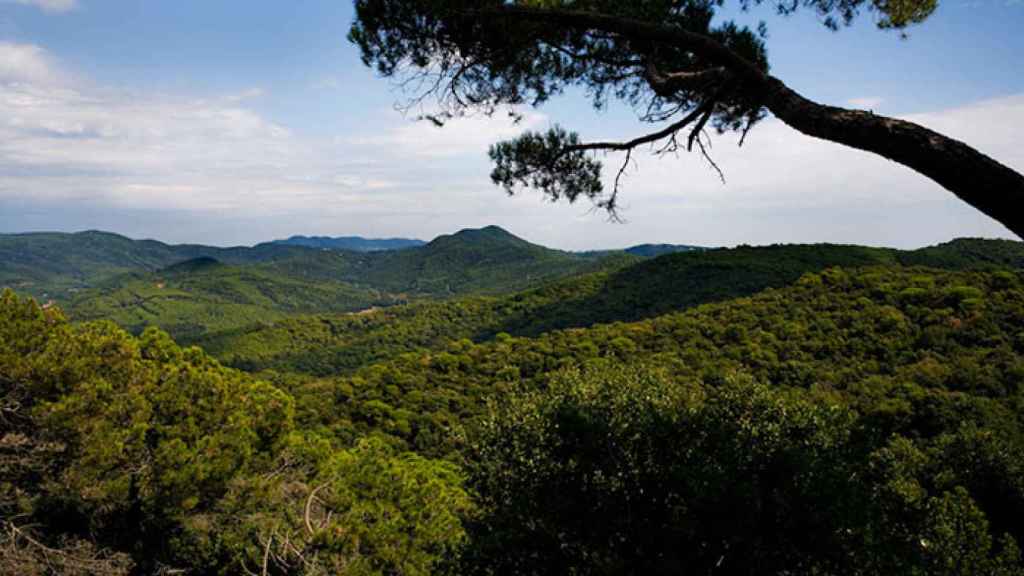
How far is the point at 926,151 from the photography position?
2.87 m

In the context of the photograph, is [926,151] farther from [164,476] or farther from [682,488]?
[164,476]

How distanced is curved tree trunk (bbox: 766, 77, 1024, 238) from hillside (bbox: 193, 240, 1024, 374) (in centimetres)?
4889

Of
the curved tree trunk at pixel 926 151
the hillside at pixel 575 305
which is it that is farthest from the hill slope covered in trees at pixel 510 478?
the hillside at pixel 575 305

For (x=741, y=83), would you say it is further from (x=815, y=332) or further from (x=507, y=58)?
(x=815, y=332)

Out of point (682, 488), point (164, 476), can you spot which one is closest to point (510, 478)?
point (682, 488)

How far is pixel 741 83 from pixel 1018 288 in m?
35.7

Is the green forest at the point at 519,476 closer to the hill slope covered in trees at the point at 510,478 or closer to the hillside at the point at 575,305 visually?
the hill slope covered in trees at the point at 510,478

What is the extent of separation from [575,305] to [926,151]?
73.2 meters

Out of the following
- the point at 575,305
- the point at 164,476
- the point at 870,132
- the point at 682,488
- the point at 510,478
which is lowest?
the point at 575,305

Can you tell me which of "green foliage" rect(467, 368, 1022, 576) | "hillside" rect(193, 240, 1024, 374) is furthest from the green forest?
"hillside" rect(193, 240, 1024, 374)

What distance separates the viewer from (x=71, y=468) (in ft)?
24.6

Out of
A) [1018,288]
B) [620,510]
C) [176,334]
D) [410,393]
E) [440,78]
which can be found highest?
[440,78]

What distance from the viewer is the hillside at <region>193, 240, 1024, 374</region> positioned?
59.9m

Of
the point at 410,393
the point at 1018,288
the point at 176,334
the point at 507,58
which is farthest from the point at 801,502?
the point at 176,334
